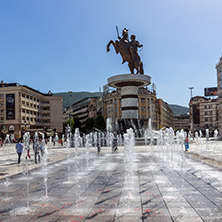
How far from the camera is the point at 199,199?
7234 mm

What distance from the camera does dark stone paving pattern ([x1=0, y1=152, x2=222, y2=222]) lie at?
598 centimetres

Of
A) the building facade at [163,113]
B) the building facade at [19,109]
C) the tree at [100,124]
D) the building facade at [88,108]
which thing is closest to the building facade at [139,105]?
the tree at [100,124]

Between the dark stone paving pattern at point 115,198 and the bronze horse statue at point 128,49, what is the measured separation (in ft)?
89.7

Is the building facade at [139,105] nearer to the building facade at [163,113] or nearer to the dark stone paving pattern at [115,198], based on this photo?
the building facade at [163,113]

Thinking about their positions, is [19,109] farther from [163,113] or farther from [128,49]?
[163,113]

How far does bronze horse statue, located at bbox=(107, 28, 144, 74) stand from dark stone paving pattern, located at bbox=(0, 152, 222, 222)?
89.7ft

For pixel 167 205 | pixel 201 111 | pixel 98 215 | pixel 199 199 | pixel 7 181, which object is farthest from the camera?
pixel 201 111


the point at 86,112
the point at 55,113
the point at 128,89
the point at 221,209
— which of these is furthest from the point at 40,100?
the point at 221,209

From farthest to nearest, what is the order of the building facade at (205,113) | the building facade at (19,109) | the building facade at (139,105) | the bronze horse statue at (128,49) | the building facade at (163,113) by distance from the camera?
the building facade at (205,113) → the building facade at (163,113) → the building facade at (139,105) → the building facade at (19,109) → the bronze horse statue at (128,49)

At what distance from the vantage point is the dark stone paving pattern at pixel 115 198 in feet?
19.6

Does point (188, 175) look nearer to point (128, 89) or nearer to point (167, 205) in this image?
point (167, 205)

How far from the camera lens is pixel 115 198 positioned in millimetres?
7492

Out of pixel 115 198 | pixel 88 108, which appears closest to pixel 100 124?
pixel 88 108

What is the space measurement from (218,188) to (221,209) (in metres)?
2.39
